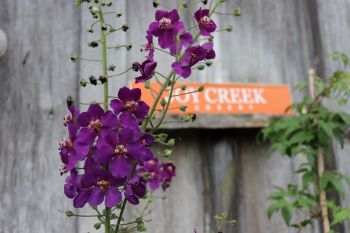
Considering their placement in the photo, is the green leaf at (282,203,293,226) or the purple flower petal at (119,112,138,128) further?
the green leaf at (282,203,293,226)

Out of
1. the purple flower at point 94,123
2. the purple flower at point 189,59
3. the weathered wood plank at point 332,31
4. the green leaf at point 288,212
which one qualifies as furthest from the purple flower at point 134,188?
the weathered wood plank at point 332,31

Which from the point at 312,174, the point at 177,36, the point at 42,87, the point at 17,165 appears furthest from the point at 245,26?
the point at 177,36

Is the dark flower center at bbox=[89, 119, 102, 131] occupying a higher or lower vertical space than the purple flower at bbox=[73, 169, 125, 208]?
higher

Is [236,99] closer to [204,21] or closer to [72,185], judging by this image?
[204,21]

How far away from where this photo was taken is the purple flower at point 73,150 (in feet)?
3.30

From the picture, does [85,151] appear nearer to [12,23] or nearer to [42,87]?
[42,87]

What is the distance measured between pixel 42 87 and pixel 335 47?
1.38 meters

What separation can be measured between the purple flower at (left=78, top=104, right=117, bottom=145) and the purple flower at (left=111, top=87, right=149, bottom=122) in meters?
0.03

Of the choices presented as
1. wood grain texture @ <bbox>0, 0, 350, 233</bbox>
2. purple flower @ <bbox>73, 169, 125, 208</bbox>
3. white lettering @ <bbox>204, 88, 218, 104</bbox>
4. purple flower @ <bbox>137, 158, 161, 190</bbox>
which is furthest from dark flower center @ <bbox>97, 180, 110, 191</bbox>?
white lettering @ <bbox>204, 88, 218, 104</bbox>

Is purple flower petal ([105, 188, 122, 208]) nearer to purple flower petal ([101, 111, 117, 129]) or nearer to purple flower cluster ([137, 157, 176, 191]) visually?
purple flower petal ([101, 111, 117, 129])

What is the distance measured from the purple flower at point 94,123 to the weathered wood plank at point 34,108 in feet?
4.03

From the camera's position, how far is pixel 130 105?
1069 millimetres

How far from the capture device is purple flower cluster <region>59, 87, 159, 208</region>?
1.00m

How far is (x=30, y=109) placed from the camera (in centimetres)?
231
